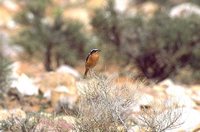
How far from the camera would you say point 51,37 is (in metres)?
28.5

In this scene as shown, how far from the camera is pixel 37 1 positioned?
30.4m

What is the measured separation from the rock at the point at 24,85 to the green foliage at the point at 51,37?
772 centimetres

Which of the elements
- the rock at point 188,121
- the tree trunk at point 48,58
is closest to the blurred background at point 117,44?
the tree trunk at point 48,58

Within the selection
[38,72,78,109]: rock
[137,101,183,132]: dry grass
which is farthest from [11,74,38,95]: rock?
[137,101,183,132]: dry grass

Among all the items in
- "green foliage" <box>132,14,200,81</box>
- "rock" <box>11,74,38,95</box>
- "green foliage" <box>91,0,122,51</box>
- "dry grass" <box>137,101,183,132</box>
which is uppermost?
"green foliage" <box>91,0,122,51</box>

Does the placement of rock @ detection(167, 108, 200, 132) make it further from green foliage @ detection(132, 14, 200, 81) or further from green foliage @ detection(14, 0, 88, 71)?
green foliage @ detection(14, 0, 88, 71)

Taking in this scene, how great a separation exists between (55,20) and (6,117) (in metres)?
13.7

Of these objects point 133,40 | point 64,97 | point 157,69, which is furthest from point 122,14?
point 64,97

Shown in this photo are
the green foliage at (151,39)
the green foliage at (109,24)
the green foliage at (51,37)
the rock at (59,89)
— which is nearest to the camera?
the rock at (59,89)

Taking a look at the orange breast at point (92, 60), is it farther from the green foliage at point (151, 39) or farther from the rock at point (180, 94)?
the green foliage at point (151, 39)

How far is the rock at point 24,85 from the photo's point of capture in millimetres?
19531

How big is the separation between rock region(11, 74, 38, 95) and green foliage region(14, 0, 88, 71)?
25.3ft

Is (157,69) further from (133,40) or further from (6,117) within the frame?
(6,117)

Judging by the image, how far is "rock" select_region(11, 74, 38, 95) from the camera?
19531 millimetres
